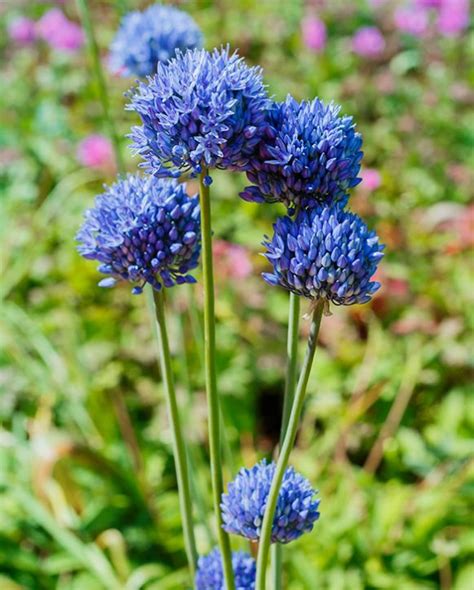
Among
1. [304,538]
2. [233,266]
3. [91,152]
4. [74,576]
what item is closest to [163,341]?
[304,538]

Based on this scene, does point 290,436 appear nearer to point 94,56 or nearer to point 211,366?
point 211,366

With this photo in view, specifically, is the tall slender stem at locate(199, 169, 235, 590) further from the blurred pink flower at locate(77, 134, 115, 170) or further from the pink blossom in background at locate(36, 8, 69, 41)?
the pink blossom in background at locate(36, 8, 69, 41)

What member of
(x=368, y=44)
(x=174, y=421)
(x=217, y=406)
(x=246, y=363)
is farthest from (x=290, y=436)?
(x=368, y=44)

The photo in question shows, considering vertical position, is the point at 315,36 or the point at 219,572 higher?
the point at 315,36

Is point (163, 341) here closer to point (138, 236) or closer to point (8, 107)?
point (138, 236)

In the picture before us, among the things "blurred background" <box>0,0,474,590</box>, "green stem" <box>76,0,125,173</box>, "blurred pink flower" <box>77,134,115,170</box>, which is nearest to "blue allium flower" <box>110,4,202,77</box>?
"green stem" <box>76,0,125,173</box>

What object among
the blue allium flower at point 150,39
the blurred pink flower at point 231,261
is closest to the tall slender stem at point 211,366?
the blue allium flower at point 150,39
